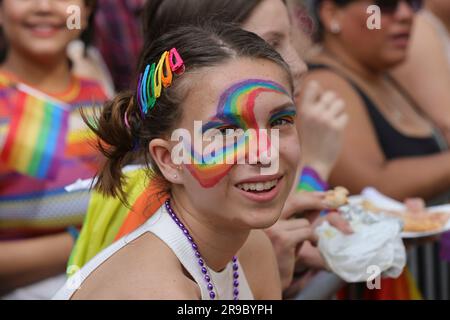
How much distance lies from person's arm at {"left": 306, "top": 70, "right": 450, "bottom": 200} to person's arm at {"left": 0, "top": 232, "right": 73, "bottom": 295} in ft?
3.66

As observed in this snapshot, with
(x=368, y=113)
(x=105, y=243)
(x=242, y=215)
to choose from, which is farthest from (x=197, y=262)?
(x=368, y=113)

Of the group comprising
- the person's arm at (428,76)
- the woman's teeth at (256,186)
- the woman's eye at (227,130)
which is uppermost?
the person's arm at (428,76)

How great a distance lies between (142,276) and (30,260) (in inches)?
41.8

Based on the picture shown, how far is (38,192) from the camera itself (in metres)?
2.78

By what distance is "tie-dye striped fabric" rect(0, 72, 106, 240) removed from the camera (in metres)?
2.76

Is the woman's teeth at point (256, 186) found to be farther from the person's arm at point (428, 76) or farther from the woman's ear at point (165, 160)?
the person's arm at point (428, 76)

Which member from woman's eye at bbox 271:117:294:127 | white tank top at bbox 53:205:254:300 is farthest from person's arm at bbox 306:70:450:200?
woman's eye at bbox 271:117:294:127

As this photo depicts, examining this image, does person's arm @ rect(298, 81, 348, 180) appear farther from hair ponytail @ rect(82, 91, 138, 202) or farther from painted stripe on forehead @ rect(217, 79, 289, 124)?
painted stripe on forehead @ rect(217, 79, 289, 124)

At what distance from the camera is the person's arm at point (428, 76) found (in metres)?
4.07

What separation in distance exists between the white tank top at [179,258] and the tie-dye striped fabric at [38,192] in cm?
73

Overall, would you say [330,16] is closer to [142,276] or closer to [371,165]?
[371,165]

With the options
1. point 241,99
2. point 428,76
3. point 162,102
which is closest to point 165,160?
point 162,102

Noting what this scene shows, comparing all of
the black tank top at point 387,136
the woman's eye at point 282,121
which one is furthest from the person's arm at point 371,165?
the woman's eye at point 282,121
